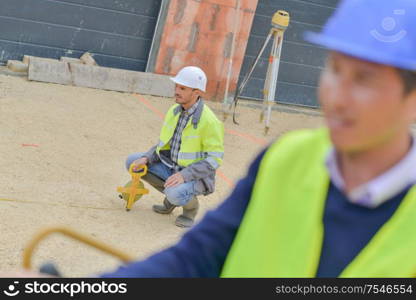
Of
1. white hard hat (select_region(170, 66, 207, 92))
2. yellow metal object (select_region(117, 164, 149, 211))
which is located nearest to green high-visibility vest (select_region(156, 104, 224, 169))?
white hard hat (select_region(170, 66, 207, 92))

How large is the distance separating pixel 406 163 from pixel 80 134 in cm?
796

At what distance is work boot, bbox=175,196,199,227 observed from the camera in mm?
7326

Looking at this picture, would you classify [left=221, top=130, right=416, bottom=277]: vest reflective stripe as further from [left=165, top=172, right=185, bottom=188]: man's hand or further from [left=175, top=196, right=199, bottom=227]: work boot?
[left=175, top=196, right=199, bottom=227]: work boot

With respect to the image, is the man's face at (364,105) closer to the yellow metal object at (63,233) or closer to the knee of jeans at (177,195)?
the yellow metal object at (63,233)

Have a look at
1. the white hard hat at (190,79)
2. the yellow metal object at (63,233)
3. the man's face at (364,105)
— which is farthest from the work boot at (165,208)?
the man's face at (364,105)

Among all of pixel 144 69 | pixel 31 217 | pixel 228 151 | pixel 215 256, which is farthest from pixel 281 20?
pixel 215 256

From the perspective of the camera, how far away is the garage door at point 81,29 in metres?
11.4

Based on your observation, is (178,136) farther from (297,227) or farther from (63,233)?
(297,227)

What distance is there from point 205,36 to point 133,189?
5074 mm

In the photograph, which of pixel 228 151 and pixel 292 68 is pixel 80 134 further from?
pixel 292 68

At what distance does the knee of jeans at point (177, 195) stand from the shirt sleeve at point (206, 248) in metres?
5.16

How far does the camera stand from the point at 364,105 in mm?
1453

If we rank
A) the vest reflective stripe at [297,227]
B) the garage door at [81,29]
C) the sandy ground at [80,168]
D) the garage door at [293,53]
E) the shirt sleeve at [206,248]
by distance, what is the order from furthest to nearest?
the garage door at [293,53], the garage door at [81,29], the sandy ground at [80,168], the shirt sleeve at [206,248], the vest reflective stripe at [297,227]

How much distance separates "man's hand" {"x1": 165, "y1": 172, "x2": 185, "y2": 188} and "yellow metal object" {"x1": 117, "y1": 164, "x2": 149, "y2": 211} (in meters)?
0.36
